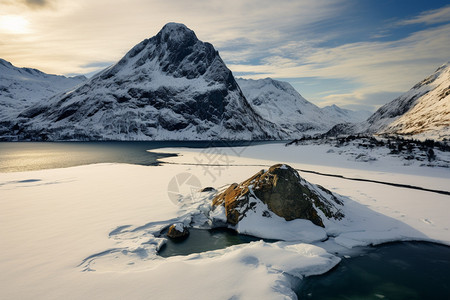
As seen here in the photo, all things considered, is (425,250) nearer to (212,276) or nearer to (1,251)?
(212,276)

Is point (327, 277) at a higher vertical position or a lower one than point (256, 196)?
lower

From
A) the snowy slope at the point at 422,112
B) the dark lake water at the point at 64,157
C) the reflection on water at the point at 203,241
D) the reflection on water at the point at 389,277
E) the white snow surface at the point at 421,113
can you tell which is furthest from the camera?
the snowy slope at the point at 422,112

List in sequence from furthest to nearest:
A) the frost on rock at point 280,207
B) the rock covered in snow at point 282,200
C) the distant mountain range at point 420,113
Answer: the distant mountain range at point 420,113, the rock covered in snow at point 282,200, the frost on rock at point 280,207

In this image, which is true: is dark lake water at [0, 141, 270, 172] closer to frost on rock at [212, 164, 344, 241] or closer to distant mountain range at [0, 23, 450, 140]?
frost on rock at [212, 164, 344, 241]

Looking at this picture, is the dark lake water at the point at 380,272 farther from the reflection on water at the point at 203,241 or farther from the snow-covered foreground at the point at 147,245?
the snow-covered foreground at the point at 147,245

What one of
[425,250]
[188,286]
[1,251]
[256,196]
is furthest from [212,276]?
[425,250]

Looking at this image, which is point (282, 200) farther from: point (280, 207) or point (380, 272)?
point (380, 272)

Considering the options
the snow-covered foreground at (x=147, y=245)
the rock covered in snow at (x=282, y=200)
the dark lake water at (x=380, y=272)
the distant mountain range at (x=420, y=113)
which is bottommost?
the dark lake water at (x=380, y=272)

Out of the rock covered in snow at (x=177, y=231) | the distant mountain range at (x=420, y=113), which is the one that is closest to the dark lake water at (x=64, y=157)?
the rock covered in snow at (x=177, y=231)
